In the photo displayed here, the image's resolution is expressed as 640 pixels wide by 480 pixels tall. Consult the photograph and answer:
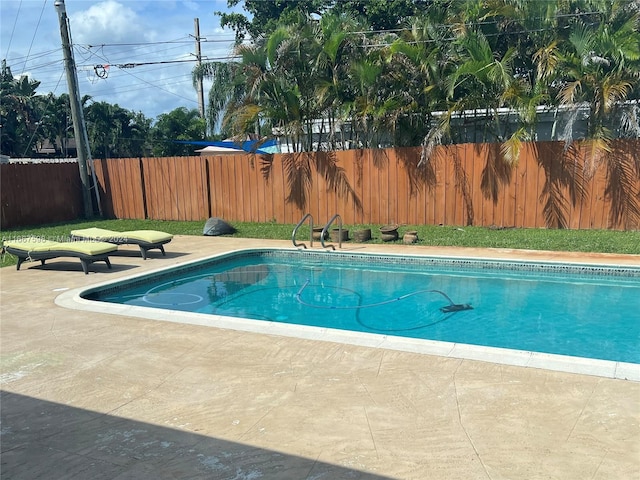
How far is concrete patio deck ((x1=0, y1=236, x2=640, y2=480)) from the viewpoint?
2947 millimetres

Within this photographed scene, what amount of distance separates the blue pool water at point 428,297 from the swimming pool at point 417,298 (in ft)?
0.06

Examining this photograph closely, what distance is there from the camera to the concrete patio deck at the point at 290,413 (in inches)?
116

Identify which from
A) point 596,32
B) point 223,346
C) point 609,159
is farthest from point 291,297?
point 596,32

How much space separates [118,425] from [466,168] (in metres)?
10.7

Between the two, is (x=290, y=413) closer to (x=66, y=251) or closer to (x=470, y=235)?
(x=66, y=251)

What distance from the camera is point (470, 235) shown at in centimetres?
1157

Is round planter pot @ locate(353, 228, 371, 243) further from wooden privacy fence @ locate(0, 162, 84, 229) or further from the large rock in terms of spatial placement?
wooden privacy fence @ locate(0, 162, 84, 229)

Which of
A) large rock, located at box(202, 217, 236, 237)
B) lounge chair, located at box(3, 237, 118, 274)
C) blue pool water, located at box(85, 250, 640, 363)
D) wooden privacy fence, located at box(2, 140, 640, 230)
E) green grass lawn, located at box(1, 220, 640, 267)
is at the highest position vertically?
wooden privacy fence, located at box(2, 140, 640, 230)

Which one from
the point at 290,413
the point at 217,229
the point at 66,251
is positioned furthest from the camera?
the point at 217,229

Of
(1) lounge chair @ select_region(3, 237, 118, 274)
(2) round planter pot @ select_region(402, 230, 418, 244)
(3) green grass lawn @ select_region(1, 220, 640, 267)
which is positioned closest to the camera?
(1) lounge chair @ select_region(3, 237, 118, 274)

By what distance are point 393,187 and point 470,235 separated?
104 inches

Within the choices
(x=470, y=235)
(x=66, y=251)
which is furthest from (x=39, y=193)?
(x=470, y=235)

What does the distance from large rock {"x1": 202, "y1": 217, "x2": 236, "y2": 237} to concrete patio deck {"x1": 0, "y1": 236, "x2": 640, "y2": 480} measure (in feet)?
26.9

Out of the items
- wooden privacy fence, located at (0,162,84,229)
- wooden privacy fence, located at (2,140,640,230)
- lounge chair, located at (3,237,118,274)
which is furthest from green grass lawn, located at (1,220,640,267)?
lounge chair, located at (3,237,118,274)
